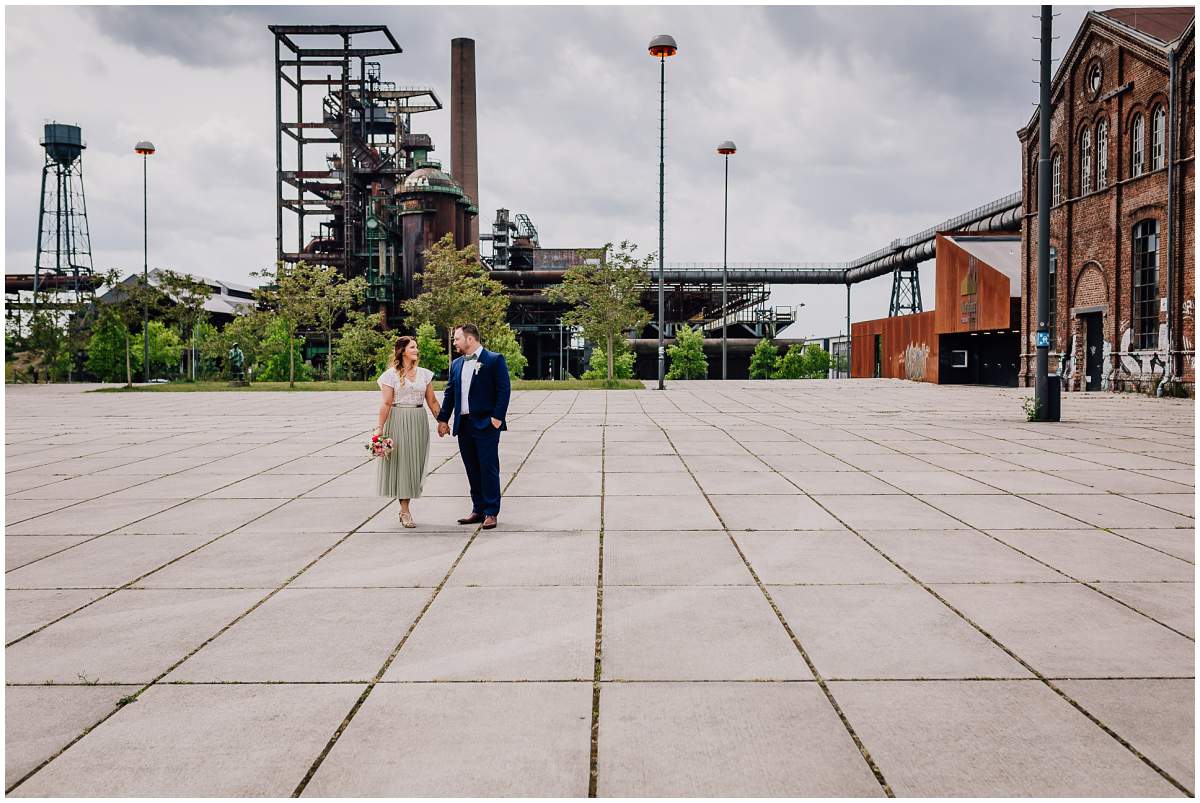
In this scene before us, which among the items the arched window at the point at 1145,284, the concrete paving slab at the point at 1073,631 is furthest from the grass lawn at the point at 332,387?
the concrete paving slab at the point at 1073,631

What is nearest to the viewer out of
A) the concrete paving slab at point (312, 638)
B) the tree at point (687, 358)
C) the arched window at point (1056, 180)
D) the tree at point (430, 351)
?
the concrete paving slab at point (312, 638)

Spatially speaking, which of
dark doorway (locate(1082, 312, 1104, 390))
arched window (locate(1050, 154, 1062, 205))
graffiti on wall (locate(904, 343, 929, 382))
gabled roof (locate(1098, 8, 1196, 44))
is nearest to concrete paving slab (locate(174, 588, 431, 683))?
dark doorway (locate(1082, 312, 1104, 390))

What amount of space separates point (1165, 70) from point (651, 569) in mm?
30546

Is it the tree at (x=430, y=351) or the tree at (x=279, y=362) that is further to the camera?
the tree at (x=430, y=351)

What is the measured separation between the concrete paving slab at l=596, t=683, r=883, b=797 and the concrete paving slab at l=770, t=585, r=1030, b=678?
48cm

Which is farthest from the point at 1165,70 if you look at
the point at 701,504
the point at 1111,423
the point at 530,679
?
the point at 530,679

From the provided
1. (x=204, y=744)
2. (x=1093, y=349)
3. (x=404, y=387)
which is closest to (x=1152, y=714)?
(x=204, y=744)

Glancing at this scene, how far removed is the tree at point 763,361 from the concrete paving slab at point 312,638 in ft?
215

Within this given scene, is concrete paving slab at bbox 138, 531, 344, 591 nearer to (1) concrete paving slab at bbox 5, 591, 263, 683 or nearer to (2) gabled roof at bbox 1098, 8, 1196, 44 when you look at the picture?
(1) concrete paving slab at bbox 5, 591, 263, 683

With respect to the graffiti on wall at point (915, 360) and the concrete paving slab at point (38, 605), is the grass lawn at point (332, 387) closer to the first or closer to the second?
the graffiti on wall at point (915, 360)

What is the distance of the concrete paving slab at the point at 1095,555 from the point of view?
5.81 metres

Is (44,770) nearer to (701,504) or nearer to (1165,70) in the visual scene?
(701,504)

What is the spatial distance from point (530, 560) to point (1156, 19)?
1430 inches

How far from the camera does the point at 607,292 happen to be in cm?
4050
